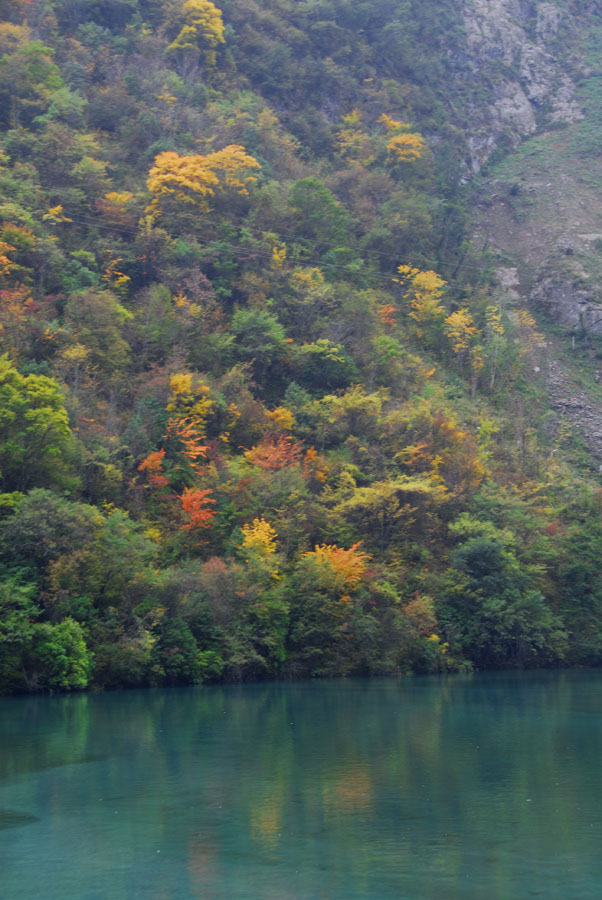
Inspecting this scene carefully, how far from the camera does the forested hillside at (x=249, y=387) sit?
35375mm

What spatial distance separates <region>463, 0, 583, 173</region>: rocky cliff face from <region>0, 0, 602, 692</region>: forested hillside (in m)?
15.8

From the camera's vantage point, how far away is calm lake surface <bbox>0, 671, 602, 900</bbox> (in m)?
11.5

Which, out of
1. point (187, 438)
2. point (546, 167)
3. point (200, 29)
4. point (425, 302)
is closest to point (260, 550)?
point (187, 438)

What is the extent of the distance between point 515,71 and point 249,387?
59706 mm

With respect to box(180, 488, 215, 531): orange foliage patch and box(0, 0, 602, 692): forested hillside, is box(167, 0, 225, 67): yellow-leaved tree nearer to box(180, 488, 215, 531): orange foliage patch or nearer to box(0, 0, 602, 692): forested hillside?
box(0, 0, 602, 692): forested hillside

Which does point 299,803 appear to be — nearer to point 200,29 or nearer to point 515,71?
point 200,29

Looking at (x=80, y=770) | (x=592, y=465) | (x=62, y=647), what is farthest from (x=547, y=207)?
(x=80, y=770)

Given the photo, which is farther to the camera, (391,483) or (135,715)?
(391,483)

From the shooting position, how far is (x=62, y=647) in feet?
101

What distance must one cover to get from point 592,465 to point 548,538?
48.8 feet

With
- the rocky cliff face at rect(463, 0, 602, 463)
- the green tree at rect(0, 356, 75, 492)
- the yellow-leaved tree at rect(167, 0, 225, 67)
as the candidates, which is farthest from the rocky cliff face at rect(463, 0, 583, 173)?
the green tree at rect(0, 356, 75, 492)

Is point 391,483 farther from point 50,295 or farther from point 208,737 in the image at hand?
point 208,737

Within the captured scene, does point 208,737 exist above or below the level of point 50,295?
below

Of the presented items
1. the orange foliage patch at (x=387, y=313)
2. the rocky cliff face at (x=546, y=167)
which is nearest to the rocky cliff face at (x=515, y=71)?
the rocky cliff face at (x=546, y=167)
